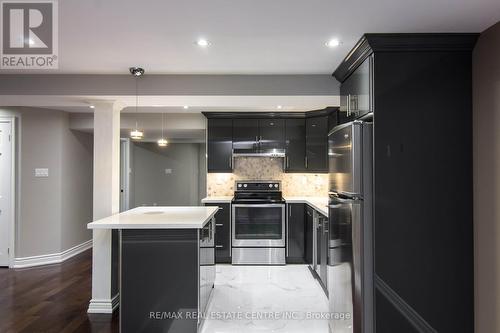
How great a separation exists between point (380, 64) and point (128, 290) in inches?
107

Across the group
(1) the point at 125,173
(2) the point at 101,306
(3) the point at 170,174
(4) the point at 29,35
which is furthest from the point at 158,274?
(3) the point at 170,174

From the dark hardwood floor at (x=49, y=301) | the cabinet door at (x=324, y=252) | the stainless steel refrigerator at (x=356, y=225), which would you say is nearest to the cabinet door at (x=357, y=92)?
the stainless steel refrigerator at (x=356, y=225)

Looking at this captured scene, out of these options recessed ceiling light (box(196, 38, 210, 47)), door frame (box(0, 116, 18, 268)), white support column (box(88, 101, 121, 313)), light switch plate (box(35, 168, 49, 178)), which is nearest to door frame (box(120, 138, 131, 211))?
light switch plate (box(35, 168, 49, 178))

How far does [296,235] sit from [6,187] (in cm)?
438

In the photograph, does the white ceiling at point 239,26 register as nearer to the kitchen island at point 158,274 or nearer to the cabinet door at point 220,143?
the kitchen island at point 158,274

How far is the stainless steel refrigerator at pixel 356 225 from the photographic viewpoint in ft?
7.23

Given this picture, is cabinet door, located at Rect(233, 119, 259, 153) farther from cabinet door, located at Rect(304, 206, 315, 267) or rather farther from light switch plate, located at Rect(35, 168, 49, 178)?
light switch plate, located at Rect(35, 168, 49, 178)

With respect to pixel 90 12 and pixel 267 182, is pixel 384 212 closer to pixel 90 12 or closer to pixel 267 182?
pixel 90 12

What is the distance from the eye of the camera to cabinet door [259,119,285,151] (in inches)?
197

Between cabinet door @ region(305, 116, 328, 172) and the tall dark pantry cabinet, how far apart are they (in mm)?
2534

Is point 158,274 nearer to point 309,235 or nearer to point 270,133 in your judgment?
point 309,235

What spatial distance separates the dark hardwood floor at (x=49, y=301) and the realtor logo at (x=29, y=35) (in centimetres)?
242

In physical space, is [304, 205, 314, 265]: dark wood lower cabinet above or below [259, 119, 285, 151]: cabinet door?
below

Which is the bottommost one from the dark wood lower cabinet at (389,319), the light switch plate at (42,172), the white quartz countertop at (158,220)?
the dark wood lower cabinet at (389,319)
